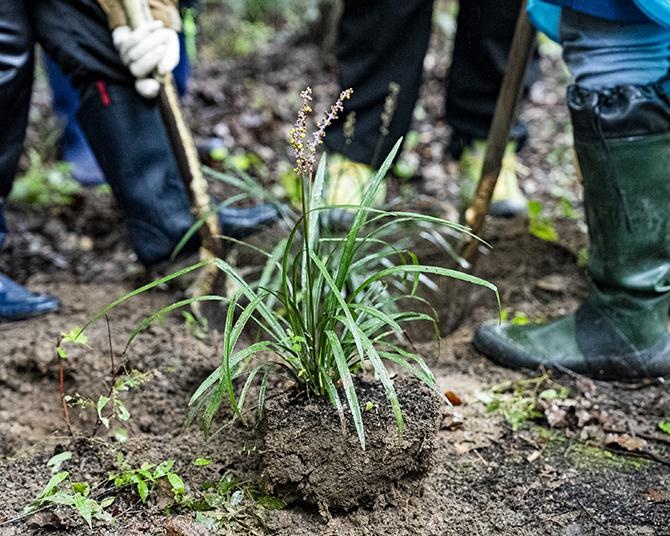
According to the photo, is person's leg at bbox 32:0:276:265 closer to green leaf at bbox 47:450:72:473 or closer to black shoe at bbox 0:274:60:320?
black shoe at bbox 0:274:60:320

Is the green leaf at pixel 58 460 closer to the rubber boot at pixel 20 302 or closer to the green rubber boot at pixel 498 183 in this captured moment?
the rubber boot at pixel 20 302

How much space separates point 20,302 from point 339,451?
1.46 m

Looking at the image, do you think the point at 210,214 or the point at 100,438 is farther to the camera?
the point at 210,214

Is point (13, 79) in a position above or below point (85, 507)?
above

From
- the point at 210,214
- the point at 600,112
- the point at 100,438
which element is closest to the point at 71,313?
the point at 210,214

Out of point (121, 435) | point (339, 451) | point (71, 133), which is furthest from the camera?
point (71, 133)

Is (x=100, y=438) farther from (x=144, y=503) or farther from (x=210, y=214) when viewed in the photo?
(x=210, y=214)

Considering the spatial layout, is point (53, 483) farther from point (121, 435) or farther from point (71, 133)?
point (71, 133)

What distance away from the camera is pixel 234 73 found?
16.5 feet

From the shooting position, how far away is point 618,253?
84.6 inches

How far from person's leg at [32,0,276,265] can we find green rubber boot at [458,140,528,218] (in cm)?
110

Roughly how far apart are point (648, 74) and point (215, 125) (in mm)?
2690

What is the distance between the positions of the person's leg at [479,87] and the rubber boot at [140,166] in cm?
102

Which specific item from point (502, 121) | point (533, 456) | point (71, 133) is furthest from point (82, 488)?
point (71, 133)
